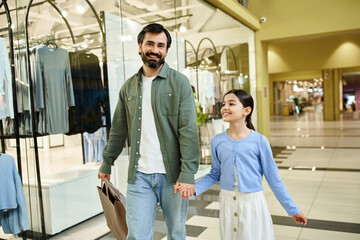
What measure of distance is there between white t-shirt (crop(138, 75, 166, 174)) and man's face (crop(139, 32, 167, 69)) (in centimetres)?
10

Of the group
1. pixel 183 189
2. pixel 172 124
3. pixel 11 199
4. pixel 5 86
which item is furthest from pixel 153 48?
pixel 11 199

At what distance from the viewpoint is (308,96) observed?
3512 centimetres

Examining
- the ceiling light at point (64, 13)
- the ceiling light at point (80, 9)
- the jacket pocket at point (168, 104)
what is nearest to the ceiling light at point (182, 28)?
the ceiling light at point (80, 9)

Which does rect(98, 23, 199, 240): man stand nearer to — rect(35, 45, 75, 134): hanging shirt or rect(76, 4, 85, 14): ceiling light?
rect(35, 45, 75, 134): hanging shirt

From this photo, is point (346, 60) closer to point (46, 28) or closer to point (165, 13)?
point (165, 13)

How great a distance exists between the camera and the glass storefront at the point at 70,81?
3086 millimetres

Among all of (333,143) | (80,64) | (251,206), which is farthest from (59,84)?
(333,143)

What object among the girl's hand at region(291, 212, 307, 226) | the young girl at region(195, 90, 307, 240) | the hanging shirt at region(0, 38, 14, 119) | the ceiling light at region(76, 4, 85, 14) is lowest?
the girl's hand at region(291, 212, 307, 226)

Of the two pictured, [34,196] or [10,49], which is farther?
[34,196]

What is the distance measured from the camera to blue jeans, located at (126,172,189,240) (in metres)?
1.85

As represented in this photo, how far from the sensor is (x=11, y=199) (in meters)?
2.75

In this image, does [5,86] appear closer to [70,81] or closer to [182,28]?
[70,81]

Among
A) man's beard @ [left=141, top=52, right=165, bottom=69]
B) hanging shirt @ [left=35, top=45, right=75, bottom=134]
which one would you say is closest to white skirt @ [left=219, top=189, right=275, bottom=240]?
man's beard @ [left=141, top=52, right=165, bottom=69]

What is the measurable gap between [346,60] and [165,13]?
39.0ft
